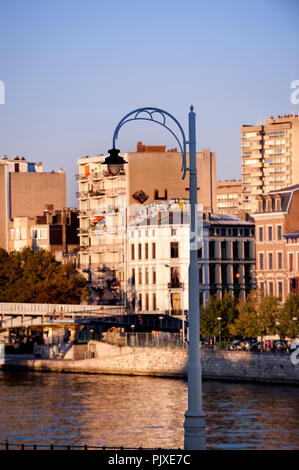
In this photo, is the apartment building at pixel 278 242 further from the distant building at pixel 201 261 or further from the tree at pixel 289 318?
the distant building at pixel 201 261

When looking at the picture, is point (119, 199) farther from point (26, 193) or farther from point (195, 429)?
point (195, 429)

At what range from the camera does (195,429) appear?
25.4m

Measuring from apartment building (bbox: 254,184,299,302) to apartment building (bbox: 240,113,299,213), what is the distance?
84575 mm

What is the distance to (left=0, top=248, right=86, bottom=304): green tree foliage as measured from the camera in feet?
393

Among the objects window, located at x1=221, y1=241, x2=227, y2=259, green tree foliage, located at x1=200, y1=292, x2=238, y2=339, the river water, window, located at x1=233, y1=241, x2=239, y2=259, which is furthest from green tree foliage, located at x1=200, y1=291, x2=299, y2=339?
window, located at x1=233, y1=241, x2=239, y2=259

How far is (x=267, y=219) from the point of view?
101 metres

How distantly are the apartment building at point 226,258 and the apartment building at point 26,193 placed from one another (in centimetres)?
3772

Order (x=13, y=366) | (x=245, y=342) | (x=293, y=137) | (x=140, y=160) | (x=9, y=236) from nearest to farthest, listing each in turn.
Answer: (x=245, y=342), (x=13, y=366), (x=140, y=160), (x=9, y=236), (x=293, y=137)

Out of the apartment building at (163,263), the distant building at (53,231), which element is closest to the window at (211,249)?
the apartment building at (163,263)

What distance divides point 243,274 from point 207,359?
2723 centimetres

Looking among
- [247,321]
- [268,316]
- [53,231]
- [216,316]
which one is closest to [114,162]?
[268,316]

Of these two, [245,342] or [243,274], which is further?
[243,274]
